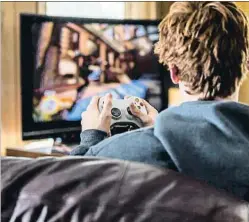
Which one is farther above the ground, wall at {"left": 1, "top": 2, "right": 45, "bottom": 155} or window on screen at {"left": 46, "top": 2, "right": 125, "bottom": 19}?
window on screen at {"left": 46, "top": 2, "right": 125, "bottom": 19}

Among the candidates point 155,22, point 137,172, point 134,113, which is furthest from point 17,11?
point 137,172

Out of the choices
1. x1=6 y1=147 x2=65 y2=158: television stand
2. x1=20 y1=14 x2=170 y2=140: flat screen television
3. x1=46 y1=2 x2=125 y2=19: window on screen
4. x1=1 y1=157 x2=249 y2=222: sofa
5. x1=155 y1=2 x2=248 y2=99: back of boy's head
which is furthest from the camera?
x1=46 y1=2 x2=125 y2=19: window on screen

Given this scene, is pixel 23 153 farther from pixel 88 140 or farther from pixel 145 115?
pixel 88 140

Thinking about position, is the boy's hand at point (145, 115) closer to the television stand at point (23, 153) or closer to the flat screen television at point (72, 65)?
the television stand at point (23, 153)

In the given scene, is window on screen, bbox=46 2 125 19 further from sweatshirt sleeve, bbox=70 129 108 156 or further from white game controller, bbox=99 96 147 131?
sweatshirt sleeve, bbox=70 129 108 156

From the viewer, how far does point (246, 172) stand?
1.06 metres

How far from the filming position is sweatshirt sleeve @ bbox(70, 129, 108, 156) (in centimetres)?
127

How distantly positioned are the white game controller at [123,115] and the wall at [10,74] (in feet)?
3.81

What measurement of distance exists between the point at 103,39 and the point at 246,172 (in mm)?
1845

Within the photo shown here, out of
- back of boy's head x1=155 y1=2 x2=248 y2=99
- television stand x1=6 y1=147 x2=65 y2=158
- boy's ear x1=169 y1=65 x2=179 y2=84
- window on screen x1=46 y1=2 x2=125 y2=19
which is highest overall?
window on screen x1=46 y1=2 x2=125 y2=19

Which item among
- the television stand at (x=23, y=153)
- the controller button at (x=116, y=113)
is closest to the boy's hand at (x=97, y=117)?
the controller button at (x=116, y=113)

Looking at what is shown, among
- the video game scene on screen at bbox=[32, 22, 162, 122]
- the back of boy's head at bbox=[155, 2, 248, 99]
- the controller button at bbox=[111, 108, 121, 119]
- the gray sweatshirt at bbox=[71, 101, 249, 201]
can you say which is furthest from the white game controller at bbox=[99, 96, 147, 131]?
the video game scene on screen at bbox=[32, 22, 162, 122]

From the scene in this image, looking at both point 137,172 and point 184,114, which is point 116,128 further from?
point 137,172

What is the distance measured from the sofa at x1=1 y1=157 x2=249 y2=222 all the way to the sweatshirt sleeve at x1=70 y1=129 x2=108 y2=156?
34cm
